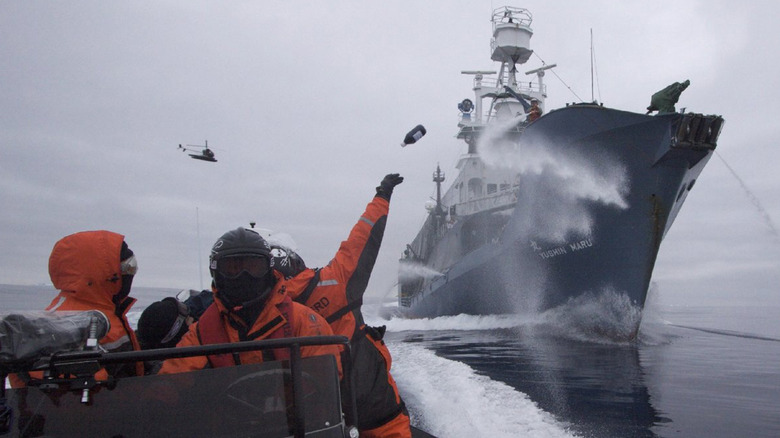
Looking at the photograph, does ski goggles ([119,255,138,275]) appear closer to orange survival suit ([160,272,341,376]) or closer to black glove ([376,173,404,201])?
orange survival suit ([160,272,341,376])

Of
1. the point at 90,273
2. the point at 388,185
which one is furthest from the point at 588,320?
the point at 90,273

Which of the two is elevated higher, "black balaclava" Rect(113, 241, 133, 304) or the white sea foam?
"black balaclava" Rect(113, 241, 133, 304)

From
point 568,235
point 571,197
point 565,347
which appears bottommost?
point 565,347

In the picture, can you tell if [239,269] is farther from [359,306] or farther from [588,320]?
[588,320]

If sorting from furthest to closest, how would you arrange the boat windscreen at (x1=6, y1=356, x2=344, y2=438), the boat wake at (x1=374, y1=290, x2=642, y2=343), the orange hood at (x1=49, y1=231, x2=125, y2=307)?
the boat wake at (x1=374, y1=290, x2=642, y2=343), the orange hood at (x1=49, y1=231, x2=125, y2=307), the boat windscreen at (x1=6, y1=356, x2=344, y2=438)

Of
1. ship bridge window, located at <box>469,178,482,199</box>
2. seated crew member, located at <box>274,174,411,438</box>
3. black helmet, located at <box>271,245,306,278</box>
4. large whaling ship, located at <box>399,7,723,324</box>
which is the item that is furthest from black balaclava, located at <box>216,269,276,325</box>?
ship bridge window, located at <box>469,178,482,199</box>

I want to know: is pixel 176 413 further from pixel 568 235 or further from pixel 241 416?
pixel 568 235

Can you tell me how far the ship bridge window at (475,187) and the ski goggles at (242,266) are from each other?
22.8 metres

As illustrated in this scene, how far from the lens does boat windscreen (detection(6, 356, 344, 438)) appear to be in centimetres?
151

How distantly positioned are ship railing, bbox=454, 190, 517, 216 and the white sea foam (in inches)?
460

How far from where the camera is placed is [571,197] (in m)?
13.9

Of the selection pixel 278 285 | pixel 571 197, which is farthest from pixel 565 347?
pixel 278 285

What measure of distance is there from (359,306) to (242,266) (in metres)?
0.97

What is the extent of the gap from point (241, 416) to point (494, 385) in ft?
19.1
